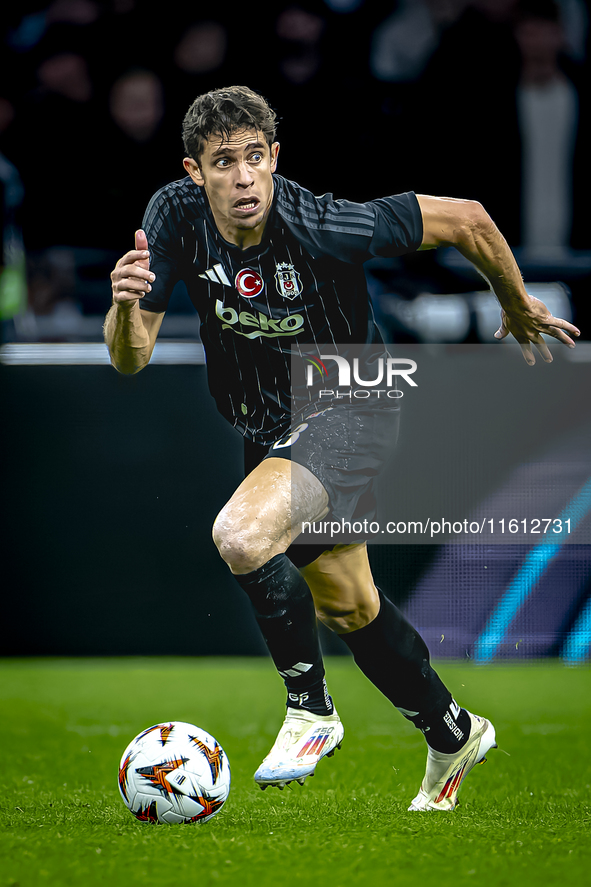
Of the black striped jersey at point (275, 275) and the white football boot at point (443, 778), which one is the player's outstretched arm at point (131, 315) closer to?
the black striped jersey at point (275, 275)

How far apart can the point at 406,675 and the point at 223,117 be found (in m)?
1.93

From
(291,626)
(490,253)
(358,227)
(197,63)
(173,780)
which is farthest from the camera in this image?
(197,63)

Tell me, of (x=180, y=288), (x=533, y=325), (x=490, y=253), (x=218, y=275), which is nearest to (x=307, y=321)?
(x=218, y=275)

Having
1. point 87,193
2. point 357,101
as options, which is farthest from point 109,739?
point 357,101

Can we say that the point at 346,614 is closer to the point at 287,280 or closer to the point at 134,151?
the point at 287,280

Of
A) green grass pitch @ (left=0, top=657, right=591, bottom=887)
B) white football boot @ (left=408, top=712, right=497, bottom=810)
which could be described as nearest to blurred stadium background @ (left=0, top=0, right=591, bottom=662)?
green grass pitch @ (left=0, top=657, right=591, bottom=887)

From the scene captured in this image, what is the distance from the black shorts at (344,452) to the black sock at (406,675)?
298mm

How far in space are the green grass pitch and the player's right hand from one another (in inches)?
59.6

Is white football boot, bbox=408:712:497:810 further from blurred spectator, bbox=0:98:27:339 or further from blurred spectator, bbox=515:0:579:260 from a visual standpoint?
blurred spectator, bbox=0:98:27:339

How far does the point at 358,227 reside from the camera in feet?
9.81

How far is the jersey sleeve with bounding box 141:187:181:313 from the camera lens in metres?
3.11

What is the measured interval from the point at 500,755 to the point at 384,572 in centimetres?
86

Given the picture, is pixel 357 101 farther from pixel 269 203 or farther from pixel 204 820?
pixel 204 820

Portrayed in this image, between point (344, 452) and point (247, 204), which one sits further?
point (247, 204)
